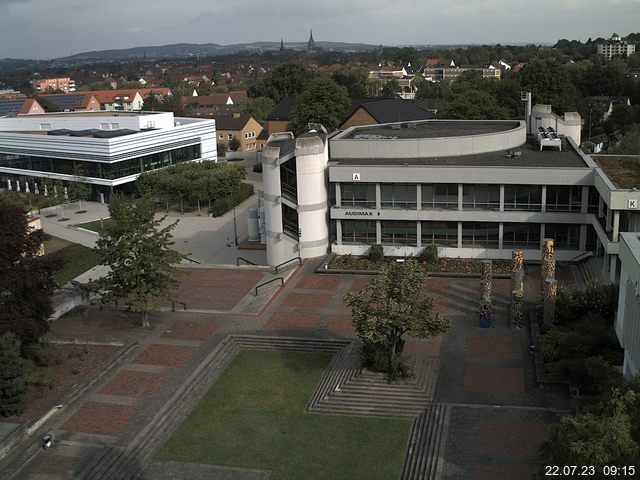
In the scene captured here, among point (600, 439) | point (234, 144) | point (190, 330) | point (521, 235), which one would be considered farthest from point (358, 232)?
point (234, 144)

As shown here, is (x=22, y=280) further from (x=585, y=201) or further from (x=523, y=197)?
(x=585, y=201)

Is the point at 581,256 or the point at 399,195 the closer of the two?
the point at 581,256

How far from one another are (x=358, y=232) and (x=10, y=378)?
902 inches

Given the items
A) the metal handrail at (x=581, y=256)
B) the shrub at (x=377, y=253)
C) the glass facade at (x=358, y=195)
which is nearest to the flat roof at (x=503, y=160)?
the glass facade at (x=358, y=195)

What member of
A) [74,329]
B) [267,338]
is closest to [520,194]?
[267,338]

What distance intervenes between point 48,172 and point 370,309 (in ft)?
187

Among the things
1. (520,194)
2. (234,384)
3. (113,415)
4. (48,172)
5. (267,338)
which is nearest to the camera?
(113,415)

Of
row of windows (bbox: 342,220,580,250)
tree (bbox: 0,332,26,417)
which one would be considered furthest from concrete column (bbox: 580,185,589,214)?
tree (bbox: 0,332,26,417)

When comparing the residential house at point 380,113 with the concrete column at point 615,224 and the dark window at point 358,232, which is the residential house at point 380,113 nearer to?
the dark window at point 358,232

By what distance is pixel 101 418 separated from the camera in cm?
2461

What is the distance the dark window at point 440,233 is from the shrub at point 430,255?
1054 mm

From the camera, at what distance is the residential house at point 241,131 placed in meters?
94.7

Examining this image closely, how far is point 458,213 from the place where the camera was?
40.0 m

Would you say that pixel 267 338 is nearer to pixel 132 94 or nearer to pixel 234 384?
pixel 234 384
